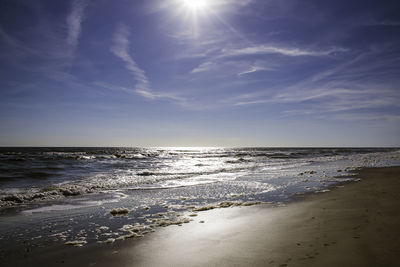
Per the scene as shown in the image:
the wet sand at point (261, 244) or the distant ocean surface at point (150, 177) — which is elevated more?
the wet sand at point (261, 244)

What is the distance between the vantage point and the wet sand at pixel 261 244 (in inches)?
157

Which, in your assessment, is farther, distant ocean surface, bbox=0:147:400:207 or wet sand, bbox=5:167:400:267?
distant ocean surface, bbox=0:147:400:207

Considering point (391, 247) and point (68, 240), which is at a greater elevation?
point (391, 247)

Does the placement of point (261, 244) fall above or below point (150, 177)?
above

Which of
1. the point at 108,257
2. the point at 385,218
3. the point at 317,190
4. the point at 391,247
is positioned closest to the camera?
the point at 391,247

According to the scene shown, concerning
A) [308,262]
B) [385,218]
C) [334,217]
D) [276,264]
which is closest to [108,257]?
[276,264]

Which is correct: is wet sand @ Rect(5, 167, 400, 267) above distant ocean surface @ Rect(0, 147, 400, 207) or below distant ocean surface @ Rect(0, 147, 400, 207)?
above

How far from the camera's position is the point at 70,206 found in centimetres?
888

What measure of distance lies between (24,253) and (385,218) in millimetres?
7948

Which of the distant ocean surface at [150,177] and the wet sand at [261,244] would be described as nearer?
the wet sand at [261,244]

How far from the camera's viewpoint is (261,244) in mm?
4688

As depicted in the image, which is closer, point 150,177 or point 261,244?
point 261,244

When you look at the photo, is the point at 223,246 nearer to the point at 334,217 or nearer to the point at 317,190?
the point at 334,217

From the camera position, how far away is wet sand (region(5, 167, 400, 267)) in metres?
3.99
